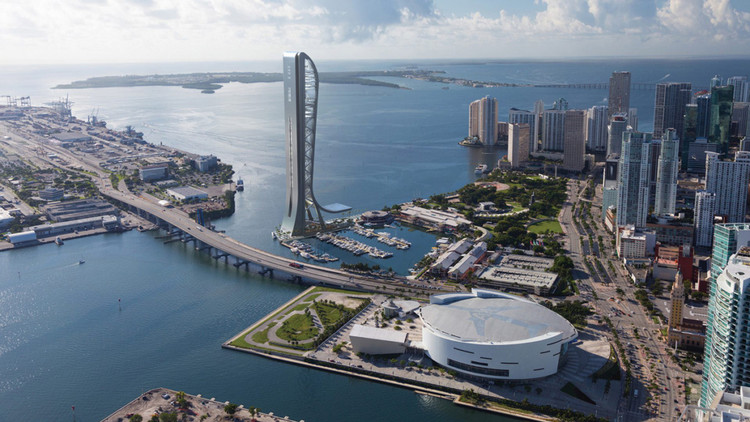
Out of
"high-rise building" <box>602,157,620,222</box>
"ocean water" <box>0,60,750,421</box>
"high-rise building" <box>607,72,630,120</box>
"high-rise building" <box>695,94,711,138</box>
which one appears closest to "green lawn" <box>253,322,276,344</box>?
"ocean water" <box>0,60,750,421</box>

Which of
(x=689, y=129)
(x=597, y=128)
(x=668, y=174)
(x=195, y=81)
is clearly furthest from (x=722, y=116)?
(x=195, y=81)

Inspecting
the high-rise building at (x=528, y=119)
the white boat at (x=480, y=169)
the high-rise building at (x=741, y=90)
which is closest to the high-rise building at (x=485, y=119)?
the high-rise building at (x=528, y=119)

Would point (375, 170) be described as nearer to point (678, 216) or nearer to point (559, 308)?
point (678, 216)

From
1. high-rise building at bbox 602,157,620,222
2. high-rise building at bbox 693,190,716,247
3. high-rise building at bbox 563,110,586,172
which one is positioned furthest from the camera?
high-rise building at bbox 563,110,586,172

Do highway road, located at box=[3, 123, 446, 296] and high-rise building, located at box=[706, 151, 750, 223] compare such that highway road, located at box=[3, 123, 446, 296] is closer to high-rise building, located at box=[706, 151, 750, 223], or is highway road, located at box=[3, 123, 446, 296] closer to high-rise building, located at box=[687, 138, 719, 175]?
high-rise building, located at box=[706, 151, 750, 223]

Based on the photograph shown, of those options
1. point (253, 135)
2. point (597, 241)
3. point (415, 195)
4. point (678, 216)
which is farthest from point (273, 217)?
point (253, 135)
